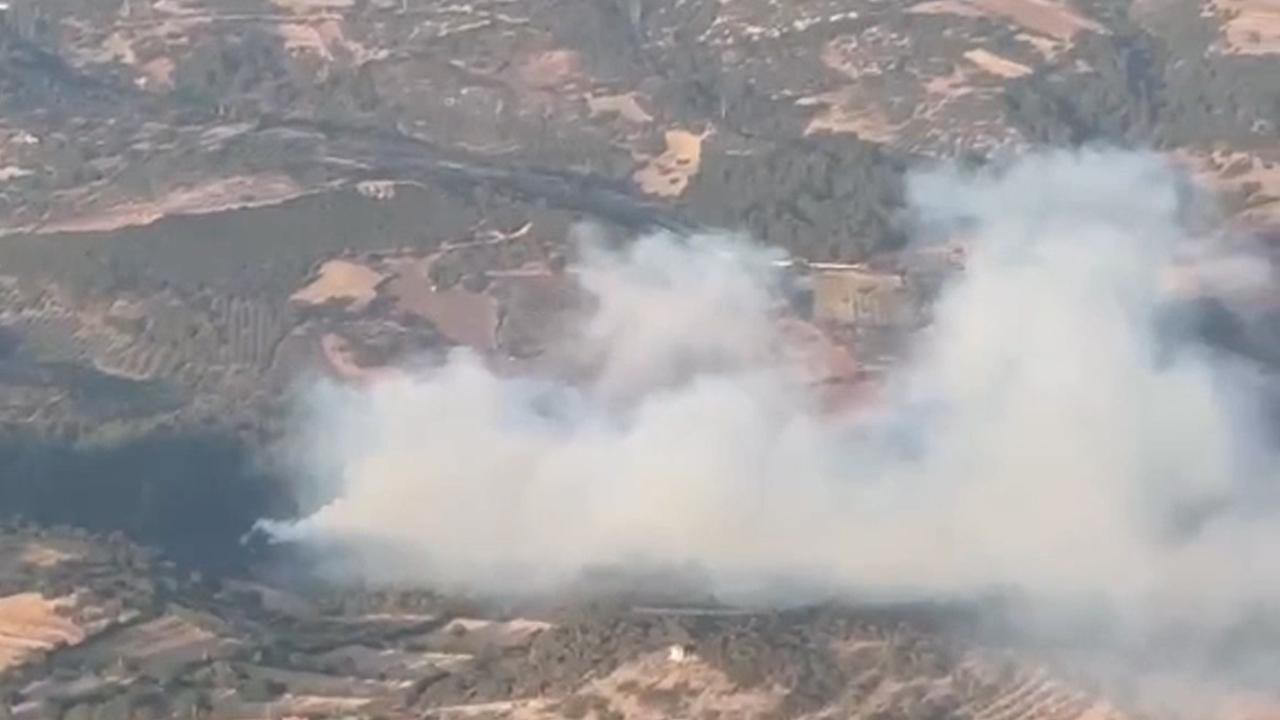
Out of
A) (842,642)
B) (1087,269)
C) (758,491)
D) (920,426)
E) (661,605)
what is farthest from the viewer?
(1087,269)

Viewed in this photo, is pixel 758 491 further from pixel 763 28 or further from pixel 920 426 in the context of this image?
pixel 763 28

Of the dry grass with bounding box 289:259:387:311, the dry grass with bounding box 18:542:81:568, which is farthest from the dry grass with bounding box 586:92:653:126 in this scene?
the dry grass with bounding box 18:542:81:568

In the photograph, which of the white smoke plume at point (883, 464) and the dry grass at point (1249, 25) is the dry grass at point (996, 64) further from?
the white smoke plume at point (883, 464)

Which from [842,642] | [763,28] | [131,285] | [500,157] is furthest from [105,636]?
[763,28]

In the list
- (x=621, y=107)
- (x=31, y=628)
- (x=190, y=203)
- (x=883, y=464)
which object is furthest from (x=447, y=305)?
(x=31, y=628)

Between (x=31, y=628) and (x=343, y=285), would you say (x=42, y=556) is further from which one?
(x=343, y=285)

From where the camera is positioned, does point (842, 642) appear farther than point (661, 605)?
No

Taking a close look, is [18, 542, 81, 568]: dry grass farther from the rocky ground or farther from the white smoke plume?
the white smoke plume
